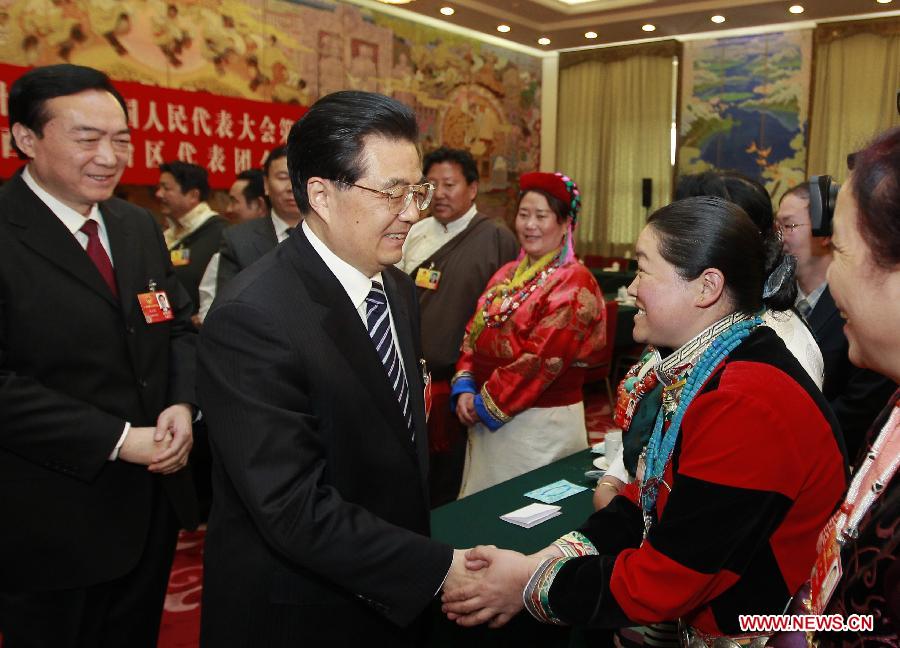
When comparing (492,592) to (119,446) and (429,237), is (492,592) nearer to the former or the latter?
(119,446)

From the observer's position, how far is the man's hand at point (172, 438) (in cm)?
185

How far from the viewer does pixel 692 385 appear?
132 centimetres

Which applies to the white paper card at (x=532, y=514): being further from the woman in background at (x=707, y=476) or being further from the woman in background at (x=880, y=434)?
the woman in background at (x=880, y=434)

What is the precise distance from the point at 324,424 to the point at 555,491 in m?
1.03

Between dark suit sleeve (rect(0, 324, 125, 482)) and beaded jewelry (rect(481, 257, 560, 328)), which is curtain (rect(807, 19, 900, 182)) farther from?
dark suit sleeve (rect(0, 324, 125, 482))

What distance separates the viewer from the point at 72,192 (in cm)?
185

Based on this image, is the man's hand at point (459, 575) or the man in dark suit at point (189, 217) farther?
the man in dark suit at point (189, 217)

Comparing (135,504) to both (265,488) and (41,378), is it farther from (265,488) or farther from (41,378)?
(265,488)

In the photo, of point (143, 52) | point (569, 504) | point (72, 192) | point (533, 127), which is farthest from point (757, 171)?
point (72, 192)

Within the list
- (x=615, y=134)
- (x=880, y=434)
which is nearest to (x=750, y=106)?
(x=615, y=134)

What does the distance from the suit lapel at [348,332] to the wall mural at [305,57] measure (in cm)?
473

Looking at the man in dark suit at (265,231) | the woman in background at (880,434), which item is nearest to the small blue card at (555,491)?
the woman in background at (880,434)

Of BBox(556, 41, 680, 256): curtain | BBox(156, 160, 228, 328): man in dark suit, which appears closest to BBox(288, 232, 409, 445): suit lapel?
BBox(156, 160, 228, 328): man in dark suit

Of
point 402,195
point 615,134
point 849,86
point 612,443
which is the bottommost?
point 612,443
